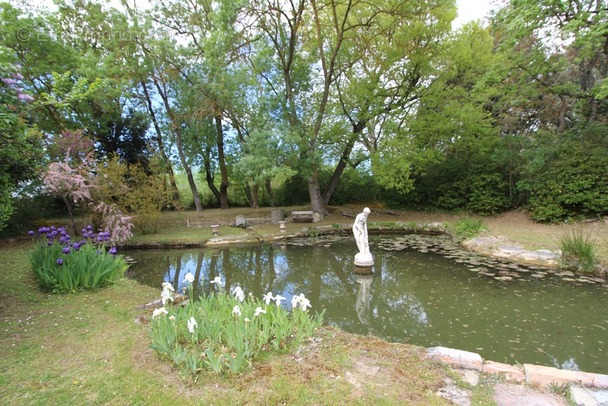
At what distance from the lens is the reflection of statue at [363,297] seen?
4301 mm

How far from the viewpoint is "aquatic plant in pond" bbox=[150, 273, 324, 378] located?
93.6 inches

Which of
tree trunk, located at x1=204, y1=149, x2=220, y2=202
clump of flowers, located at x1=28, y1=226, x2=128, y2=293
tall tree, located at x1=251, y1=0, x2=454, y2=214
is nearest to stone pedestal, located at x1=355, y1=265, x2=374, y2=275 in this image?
clump of flowers, located at x1=28, y1=226, x2=128, y2=293

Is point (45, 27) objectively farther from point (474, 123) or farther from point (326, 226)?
point (474, 123)

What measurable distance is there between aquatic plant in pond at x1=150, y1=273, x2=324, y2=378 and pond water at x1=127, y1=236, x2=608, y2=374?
133cm

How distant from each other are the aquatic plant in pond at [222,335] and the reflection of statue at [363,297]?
142cm

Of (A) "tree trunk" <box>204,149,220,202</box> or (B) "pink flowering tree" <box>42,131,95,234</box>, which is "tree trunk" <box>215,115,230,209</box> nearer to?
(A) "tree trunk" <box>204,149,220,202</box>

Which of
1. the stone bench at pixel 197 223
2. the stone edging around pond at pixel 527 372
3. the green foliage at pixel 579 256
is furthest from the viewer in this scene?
the stone bench at pixel 197 223

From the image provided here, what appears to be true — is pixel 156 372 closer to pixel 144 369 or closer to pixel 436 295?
pixel 144 369

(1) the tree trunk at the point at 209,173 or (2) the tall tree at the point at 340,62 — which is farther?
(1) the tree trunk at the point at 209,173

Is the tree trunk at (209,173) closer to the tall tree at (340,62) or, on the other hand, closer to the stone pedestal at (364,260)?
the tall tree at (340,62)

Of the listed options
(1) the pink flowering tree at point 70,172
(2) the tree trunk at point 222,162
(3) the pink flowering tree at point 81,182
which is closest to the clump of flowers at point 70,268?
(1) the pink flowering tree at point 70,172

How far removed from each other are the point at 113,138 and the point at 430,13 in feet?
47.4

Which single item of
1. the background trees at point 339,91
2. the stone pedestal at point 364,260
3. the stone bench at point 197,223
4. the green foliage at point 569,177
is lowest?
the stone pedestal at point 364,260

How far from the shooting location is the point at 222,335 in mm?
2766
